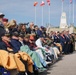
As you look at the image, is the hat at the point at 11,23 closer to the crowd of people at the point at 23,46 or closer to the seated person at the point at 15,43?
the crowd of people at the point at 23,46

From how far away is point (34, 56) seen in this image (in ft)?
39.6

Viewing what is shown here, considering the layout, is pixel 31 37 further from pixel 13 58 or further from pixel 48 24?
pixel 48 24

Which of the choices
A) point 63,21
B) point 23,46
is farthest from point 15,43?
point 63,21

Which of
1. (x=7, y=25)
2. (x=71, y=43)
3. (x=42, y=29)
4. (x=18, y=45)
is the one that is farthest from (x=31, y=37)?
(x=71, y=43)

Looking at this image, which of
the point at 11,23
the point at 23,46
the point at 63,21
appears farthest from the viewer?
the point at 63,21

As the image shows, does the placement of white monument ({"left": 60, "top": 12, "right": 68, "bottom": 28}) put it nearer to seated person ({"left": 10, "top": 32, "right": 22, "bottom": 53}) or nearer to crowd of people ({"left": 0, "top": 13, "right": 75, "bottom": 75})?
crowd of people ({"left": 0, "top": 13, "right": 75, "bottom": 75})

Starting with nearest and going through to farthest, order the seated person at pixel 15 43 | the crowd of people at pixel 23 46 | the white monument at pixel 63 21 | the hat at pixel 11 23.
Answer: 1. the crowd of people at pixel 23 46
2. the seated person at pixel 15 43
3. the hat at pixel 11 23
4. the white monument at pixel 63 21

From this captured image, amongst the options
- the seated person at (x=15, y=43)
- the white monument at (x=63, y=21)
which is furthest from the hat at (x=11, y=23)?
the white monument at (x=63, y=21)

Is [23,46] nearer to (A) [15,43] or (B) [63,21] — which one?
(A) [15,43]

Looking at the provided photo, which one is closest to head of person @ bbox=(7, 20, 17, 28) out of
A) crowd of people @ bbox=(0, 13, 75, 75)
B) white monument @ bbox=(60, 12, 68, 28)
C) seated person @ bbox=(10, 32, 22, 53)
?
crowd of people @ bbox=(0, 13, 75, 75)

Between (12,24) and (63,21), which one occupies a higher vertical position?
(12,24)

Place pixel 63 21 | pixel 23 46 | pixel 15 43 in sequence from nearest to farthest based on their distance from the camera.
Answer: pixel 15 43 → pixel 23 46 → pixel 63 21

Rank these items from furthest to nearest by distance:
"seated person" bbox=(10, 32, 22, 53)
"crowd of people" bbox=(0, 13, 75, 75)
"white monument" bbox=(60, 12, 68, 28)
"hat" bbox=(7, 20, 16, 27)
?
"white monument" bbox=(60, 12, 68, 28) < "hat" bbox=(7, 20, 16, 27) < "seated person" bbox=(10, 32, 22, 53) < "crowd of people" bbox=(0, 13, 75, 75)

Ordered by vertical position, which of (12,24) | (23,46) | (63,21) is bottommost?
(63,21)
